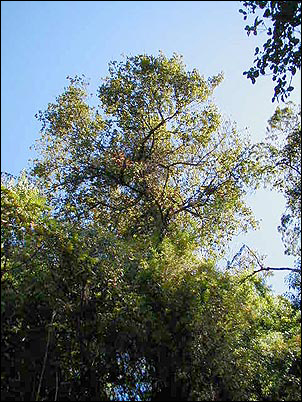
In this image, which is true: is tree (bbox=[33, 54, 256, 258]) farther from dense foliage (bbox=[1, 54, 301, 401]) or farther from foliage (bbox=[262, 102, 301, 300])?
foliage (bbox=[262, 102, 301, 300])

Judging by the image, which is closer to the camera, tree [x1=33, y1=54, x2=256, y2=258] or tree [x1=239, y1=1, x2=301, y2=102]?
tree [x1=239, y1=1, x2=301, y2=102]

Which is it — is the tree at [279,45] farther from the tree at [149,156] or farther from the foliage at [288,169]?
the tree at [149,156]

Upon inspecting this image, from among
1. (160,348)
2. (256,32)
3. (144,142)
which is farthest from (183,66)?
(160,348)

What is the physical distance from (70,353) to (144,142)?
6595mm

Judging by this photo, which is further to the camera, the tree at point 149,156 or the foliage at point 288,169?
the tree at point 149,156

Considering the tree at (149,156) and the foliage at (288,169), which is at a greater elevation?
the tree at (149,156)

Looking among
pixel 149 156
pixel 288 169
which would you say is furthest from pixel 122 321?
pixel 149 156

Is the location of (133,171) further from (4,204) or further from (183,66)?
(4,204)

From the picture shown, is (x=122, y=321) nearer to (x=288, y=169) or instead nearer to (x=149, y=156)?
(x=288, y=169)

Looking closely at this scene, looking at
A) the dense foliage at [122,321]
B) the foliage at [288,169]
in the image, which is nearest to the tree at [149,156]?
the dense foliage at [122,321]

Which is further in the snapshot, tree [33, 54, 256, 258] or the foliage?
tree [33, 54, 256, 258]

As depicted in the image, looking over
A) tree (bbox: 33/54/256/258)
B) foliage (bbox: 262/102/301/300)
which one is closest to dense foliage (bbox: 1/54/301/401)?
foliage (bbox: 262/102/301/300)

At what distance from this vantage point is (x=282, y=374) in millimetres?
6492

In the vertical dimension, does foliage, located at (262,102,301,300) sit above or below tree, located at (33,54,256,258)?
below
